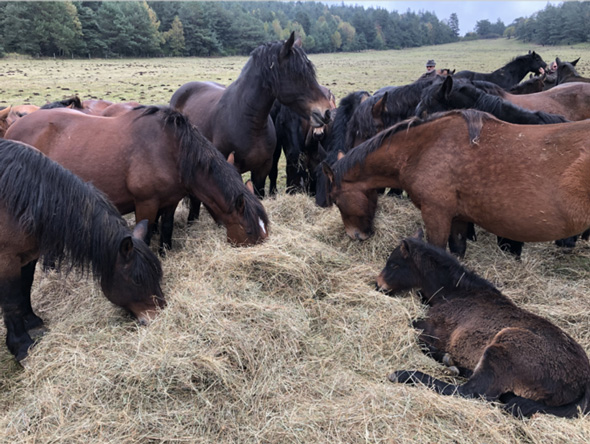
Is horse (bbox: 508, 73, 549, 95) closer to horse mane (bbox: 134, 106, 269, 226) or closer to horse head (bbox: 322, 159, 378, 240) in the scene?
horse head (bbox: 322, 159, 378, 240)

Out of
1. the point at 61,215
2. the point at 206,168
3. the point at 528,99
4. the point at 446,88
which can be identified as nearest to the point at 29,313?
the point at 61,215

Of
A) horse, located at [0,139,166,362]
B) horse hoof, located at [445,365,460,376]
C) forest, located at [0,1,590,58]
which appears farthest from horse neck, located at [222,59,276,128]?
forest, located at [0,1,590,58]

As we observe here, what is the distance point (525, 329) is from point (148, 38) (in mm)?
62957

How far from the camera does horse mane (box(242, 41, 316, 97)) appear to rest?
4785 millimetres

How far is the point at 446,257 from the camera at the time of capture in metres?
3.64

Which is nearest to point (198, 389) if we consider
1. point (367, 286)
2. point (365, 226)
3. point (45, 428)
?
point (45, 428)

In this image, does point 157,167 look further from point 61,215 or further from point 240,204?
point 61,215

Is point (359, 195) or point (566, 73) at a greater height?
point (566, 73)

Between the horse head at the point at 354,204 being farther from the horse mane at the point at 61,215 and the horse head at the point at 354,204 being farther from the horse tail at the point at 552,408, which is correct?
the horse tail at the point at 552,408

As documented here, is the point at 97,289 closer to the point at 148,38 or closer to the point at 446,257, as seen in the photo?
the point at 446,257

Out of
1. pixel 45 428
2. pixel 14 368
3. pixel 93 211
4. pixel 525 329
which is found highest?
pixel 93 211

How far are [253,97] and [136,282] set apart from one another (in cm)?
306

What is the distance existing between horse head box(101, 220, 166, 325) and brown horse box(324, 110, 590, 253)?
7.22 ft

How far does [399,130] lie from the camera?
401cm
